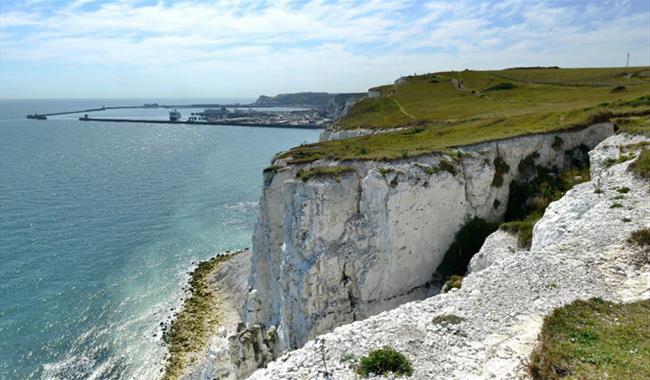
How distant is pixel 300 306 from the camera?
23438 mm

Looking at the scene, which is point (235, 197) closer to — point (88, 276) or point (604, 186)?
point (88, 276)

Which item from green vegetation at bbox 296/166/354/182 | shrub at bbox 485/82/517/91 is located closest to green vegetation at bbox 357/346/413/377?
green vegetation at bbox 296/166/354/182

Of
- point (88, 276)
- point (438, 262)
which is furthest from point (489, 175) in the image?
point (88, 276)

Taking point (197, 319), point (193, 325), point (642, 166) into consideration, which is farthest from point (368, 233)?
point (197, 319)

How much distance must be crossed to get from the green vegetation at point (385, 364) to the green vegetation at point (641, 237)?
9.33 metres

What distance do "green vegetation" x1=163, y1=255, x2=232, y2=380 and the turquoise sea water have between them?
1112mm

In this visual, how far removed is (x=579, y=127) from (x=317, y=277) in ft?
67.8

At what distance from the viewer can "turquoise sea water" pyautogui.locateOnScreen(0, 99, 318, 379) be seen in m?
31.5

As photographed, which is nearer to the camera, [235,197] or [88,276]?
[88,276]

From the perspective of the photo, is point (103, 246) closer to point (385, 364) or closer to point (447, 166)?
point (447, 166)

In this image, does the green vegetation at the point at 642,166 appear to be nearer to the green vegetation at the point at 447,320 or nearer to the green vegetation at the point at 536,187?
the green vegetation at the point at 536,187

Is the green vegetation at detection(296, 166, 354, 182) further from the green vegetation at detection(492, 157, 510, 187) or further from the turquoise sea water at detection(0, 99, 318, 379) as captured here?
the turquoise sea water at detection(0, 99, 318, 379)

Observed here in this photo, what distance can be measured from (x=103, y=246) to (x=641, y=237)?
1924 inches

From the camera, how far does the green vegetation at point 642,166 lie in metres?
18.1
